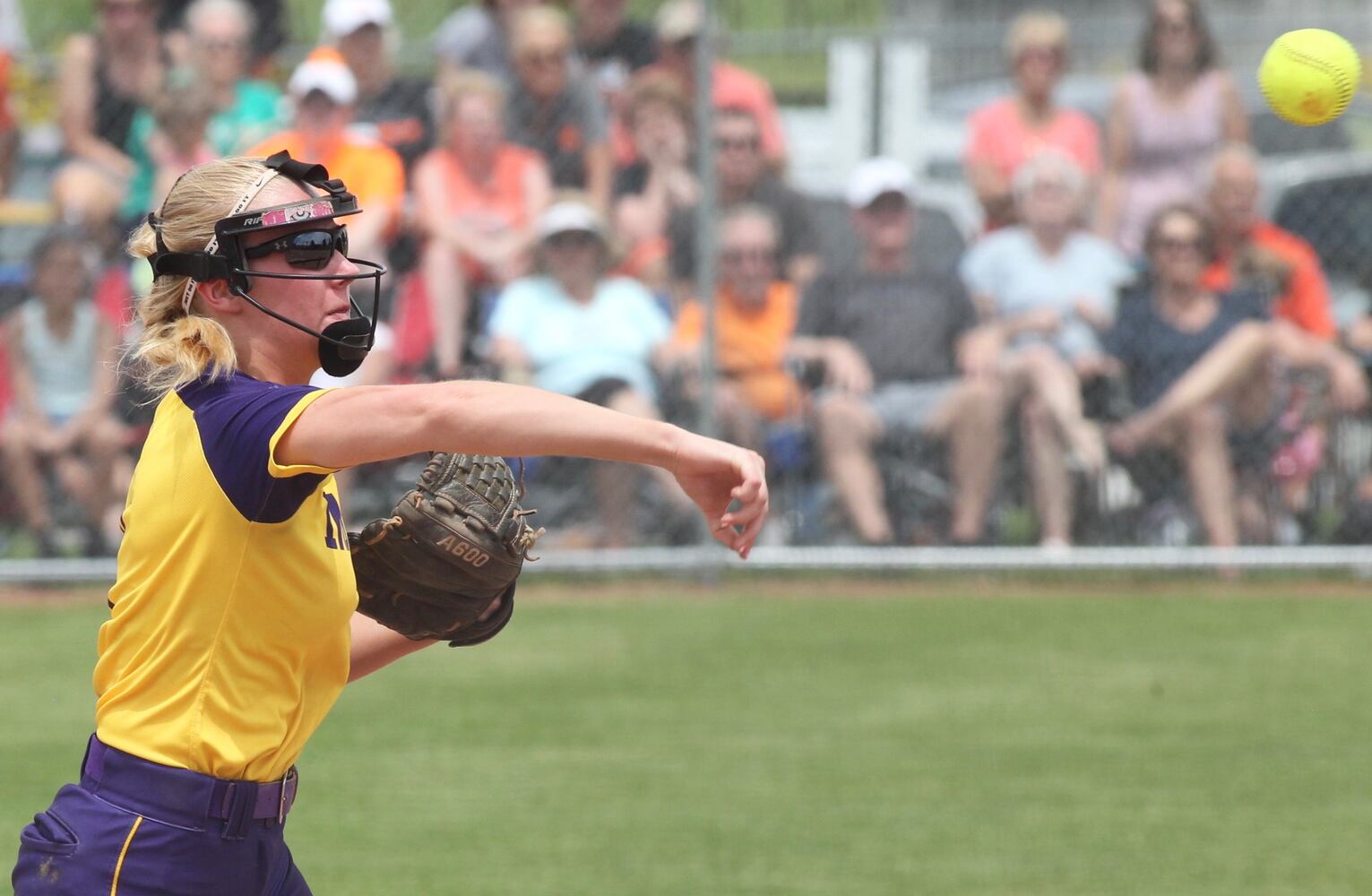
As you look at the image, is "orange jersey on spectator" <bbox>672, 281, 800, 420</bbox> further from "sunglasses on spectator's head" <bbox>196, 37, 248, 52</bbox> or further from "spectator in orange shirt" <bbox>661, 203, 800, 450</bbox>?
"sunglasses on spectator's head" <bbox>196, 37, 248, 52</bbox>

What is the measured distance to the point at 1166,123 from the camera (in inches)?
383

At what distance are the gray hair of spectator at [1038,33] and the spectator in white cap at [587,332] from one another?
7.89ft

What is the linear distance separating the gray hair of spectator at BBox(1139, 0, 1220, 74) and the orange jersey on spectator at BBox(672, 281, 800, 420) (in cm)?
225

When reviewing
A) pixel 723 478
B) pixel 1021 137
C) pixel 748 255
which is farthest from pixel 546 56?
pixel 723 478

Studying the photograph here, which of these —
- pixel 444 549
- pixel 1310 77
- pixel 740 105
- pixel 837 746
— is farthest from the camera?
pixel 740 105

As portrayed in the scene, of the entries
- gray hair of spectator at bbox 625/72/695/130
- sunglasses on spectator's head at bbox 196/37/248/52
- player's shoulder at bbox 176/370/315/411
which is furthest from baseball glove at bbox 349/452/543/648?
sunglasses on spectator's head at bbox 196/37/248/52

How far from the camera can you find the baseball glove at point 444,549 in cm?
327

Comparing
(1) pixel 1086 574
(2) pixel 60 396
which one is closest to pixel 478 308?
(2) pixel 60 396

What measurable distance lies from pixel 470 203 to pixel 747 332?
162 centimetres

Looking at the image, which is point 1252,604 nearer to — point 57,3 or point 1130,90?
point 1130,90

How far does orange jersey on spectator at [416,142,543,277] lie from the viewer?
9.73 metres

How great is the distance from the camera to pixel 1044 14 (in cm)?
989

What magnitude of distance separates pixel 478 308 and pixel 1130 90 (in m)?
3.66

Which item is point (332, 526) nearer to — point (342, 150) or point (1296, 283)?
point (342, 150)
